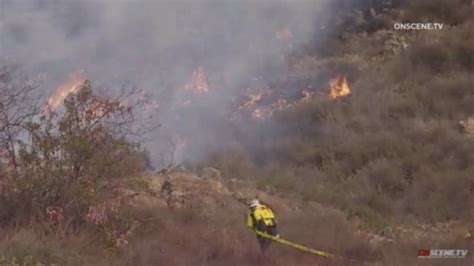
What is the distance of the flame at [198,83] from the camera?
19.7 metres

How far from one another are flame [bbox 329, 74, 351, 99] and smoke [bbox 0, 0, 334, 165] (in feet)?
5.67

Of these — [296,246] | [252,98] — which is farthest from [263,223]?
→ [252,98]

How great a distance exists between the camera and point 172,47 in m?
20.6

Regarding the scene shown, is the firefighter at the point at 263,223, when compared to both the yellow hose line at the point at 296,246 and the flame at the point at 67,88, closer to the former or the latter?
the yellow hose line at the point at 296,246

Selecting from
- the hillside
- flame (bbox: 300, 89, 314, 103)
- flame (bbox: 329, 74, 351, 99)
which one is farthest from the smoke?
flame (bbox: 329, 74, 351, 99)

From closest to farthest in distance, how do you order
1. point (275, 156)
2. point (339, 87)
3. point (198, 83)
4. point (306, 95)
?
point (275, 156)
point (198, 83)
point (339, 87)
point (306, 95)

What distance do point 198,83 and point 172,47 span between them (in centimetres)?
158

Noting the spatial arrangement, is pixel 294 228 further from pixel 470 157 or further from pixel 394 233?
pixel 470 157

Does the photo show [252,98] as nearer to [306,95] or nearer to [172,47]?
[306,95]

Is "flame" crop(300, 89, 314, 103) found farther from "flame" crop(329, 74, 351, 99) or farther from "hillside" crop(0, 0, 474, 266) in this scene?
"flame" crop(329, 74, 351, 99)

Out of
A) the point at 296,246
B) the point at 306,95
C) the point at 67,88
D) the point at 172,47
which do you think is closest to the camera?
the point at 296,246

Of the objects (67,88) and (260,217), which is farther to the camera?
(67,88)

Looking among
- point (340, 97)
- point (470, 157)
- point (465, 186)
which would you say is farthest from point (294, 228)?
point (340, 97)

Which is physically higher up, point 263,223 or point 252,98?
point 252,98
